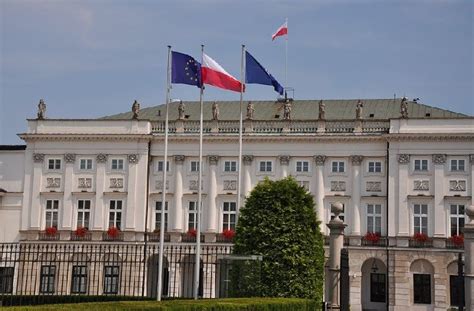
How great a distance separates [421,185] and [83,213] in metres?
25.5

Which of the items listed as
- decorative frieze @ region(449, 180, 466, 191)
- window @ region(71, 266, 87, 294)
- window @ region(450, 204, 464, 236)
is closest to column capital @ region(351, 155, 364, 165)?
decorative frieze @ region(449, 180, 466, 191)

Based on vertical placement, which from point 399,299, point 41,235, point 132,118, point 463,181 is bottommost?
point 399,299

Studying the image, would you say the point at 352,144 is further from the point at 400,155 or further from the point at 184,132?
the point at 184,132

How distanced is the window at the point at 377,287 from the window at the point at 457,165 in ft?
30.6

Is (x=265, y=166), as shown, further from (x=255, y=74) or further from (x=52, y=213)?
(x=255, y=74)

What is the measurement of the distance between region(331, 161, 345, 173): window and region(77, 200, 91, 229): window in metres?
18.9

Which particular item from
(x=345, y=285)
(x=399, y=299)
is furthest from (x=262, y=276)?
(x=399, y=299)

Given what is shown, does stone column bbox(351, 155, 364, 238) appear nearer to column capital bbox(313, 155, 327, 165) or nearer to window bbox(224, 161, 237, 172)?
column capital bbox(313, 155, 327, 165)

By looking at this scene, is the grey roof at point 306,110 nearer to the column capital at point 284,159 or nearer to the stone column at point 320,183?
the column capital at point 284,159

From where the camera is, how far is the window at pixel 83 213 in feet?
207

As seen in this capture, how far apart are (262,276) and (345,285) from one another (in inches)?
360

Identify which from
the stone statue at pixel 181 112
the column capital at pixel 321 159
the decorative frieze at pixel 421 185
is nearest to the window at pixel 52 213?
the stone statue at pixel 181 112

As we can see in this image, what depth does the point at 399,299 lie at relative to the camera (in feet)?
190

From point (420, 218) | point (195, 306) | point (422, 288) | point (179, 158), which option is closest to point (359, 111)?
point (420, 218)
